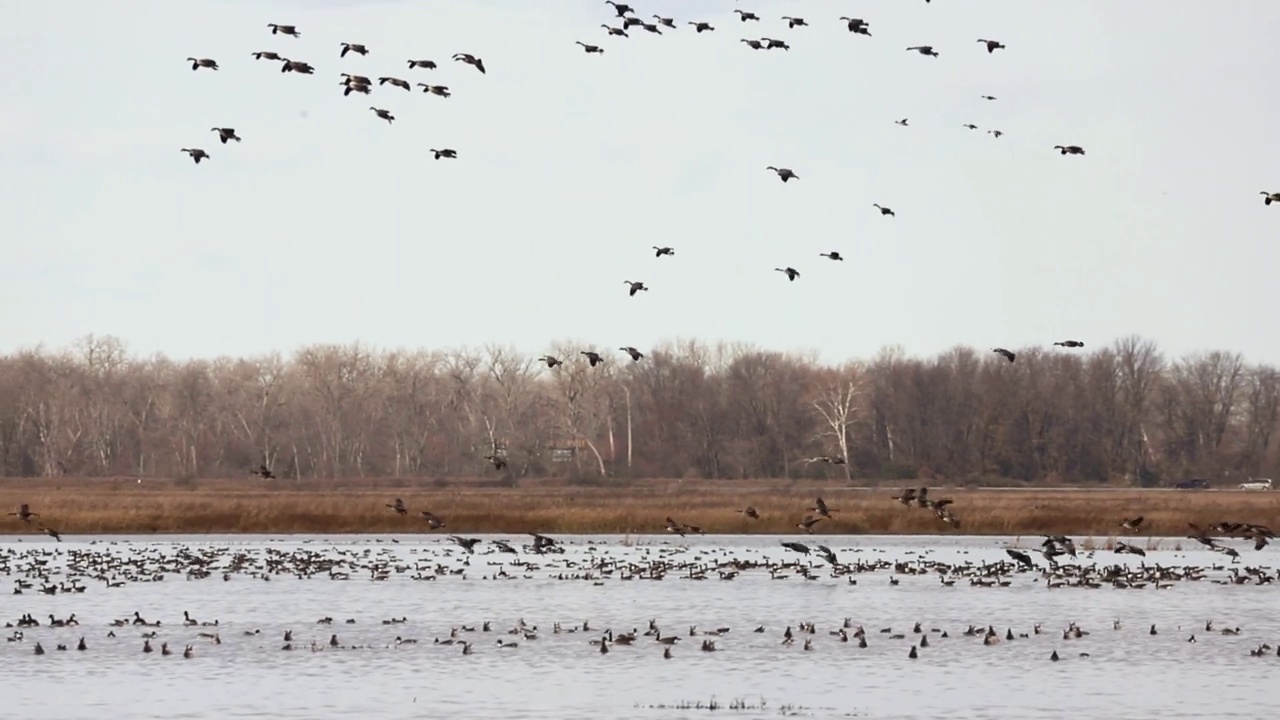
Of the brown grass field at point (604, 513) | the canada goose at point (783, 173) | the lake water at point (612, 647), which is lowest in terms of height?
the lake water at point (612, 647)

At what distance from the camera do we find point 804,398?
120938 millimetres

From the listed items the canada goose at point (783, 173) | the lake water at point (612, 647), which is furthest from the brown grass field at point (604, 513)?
the canada goose at point (783, 173)

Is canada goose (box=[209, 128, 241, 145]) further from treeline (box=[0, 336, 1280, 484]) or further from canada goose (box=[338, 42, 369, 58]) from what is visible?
treeline (box=[0, 336, 1280, 484])

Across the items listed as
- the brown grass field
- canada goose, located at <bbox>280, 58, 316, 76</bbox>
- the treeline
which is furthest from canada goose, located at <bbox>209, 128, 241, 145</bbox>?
the treeline

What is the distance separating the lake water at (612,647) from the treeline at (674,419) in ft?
198

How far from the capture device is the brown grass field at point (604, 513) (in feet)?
185

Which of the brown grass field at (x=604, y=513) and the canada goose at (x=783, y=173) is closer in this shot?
A: the canada goose at (x=783, y=173)

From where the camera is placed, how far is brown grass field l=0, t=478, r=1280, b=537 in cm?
5653

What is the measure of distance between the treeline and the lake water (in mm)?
60360

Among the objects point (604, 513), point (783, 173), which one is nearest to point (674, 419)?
point (604, 513)

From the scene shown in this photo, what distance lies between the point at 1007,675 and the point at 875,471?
271ft

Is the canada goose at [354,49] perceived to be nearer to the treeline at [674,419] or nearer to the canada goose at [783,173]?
the canada goose at [783,173]

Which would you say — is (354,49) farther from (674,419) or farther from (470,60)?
(674,419)

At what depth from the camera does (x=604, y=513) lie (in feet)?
193
